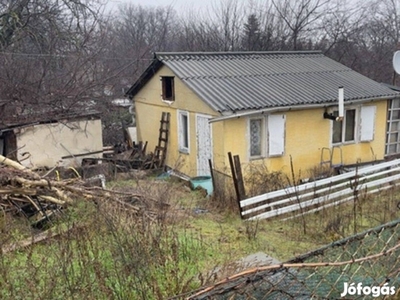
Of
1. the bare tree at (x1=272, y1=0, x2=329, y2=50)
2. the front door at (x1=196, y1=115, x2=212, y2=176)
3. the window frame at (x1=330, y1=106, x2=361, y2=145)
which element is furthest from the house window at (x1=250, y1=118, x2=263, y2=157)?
the bare tree at (x1=272, y1=0, x2=329, y2=50)

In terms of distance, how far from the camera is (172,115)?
12.3 metres

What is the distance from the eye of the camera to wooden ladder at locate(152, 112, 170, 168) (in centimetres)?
1259

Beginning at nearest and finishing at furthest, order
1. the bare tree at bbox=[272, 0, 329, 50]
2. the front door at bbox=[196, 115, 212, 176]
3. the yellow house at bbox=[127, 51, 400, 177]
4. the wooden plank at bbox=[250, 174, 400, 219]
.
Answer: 1. the wooden plank at bbox=[250, 174, 400, 219]
2. the yellow house at bbox=[127, 51, 400, 177]
3. the front door at bbox=[196, 115, 212, 176]
4. the bare tree at bbox=[272, 0, 329, 50]

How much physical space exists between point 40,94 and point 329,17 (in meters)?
19.8

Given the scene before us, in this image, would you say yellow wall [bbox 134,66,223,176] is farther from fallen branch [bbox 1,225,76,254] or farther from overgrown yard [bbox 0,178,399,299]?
fallen branch [bbox 1,225,76,254]

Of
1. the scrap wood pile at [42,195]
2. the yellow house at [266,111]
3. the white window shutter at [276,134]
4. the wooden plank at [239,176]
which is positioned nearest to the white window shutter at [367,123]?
the yellow house at [266,111]

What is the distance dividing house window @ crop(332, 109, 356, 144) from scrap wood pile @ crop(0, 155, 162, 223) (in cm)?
783

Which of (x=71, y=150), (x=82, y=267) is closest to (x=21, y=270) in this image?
(x=82, y=267)

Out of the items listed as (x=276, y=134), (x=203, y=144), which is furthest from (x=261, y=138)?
(x=203, y=144)

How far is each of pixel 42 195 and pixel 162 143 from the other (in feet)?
23.5

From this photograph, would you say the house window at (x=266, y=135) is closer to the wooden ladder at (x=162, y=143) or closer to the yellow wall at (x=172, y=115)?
the yellow wall at (x=172, y=115)

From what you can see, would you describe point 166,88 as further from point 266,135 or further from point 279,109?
point 279,109

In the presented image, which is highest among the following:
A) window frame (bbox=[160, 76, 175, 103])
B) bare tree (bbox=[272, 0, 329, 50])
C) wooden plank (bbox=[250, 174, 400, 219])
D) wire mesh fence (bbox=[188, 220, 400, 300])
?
bare tree (bbox=[272, 0, 329, 50])

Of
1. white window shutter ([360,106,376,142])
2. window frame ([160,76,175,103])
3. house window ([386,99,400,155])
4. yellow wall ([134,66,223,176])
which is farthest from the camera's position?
house window ([386,99,400,155])
